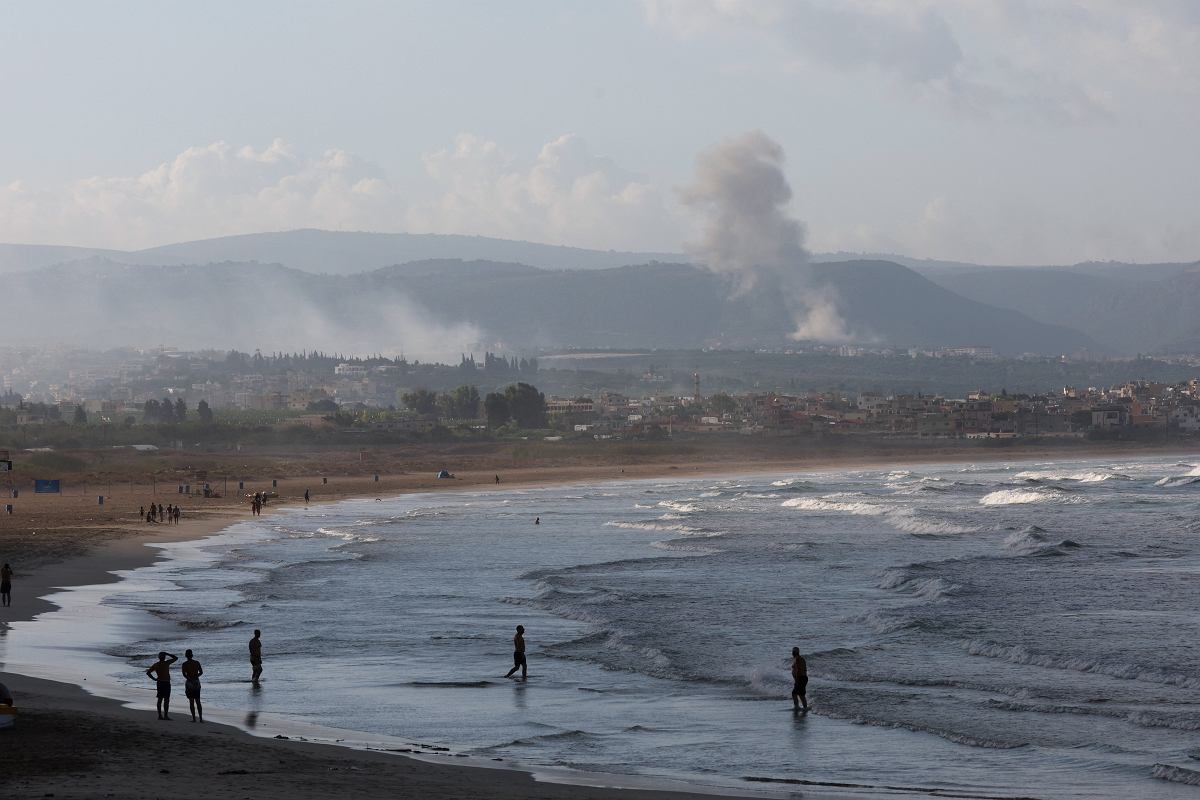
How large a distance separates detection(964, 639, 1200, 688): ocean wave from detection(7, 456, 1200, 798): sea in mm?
83

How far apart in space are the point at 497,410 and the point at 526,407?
4588 millimetres

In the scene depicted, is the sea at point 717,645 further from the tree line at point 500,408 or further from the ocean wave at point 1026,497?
the tree line at point 500,408

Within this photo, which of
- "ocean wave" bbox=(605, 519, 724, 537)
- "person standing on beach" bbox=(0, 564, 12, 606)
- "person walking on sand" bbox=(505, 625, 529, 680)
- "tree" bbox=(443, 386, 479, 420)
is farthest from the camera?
"tree" bbox=(443, 386, 479, 420)

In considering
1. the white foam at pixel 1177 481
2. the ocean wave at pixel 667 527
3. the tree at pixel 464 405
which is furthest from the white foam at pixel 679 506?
the tree at pixel 464 405

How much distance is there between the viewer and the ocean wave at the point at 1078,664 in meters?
26.2

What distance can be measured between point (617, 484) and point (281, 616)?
6850 cm

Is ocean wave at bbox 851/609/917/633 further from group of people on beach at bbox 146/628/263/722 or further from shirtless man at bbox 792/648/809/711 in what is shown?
group of people on beach at bbox 146/628/263/722

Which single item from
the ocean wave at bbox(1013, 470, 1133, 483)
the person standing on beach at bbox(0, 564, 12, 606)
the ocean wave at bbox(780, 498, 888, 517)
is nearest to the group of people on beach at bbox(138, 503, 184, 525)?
the person standing on beach at bbox(0, 564, 12, 606)

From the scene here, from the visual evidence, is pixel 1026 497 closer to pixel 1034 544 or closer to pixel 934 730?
pixel 1034 544

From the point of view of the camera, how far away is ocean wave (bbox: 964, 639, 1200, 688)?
2616 centimetres

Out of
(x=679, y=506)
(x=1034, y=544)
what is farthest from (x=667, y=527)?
(x=1034, y=544)

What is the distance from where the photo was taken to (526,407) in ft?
578

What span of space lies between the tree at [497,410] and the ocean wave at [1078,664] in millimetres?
141275

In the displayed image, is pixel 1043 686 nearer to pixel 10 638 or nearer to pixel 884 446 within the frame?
pixel 10 638
